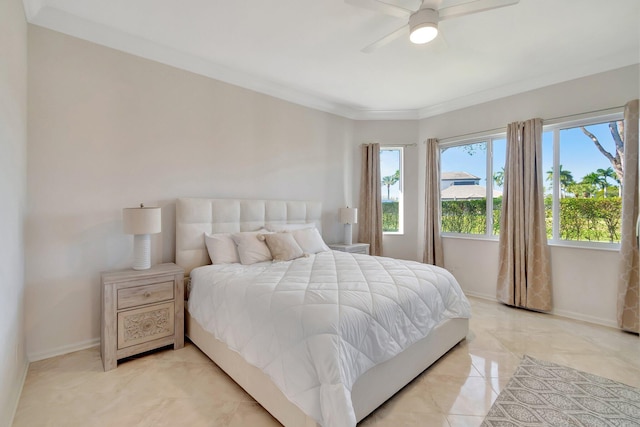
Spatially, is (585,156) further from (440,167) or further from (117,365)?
(117,365)

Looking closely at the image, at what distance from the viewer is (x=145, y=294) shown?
7.50ft

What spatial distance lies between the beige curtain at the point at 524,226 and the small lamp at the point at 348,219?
76.3 inches

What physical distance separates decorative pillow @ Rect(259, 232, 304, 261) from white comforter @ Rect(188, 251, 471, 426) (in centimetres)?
30

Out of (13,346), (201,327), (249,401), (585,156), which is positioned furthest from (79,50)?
(585,156)

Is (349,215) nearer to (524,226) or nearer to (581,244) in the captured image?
(524,226)

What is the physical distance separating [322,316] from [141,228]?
5.66 ft

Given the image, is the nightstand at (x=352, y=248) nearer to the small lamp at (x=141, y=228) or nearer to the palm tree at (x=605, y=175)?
the small lamp at (x=141, y=228)

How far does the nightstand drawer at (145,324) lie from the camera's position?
219 cm

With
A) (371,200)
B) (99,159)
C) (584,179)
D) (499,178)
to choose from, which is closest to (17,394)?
(99,159)

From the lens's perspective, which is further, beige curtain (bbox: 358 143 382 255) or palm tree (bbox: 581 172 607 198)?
beige curtain (bbox: 358 143 382 255)

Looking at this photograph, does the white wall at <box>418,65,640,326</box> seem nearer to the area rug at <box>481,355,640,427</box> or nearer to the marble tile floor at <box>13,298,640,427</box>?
the marble tile floor at <box>13,298,640,427</box>

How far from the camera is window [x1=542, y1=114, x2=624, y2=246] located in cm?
309

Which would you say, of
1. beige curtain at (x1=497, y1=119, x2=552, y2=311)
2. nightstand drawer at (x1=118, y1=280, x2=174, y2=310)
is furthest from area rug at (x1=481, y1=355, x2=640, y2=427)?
nightstand drawer at (x1=118, y1=280, x2=174, y2=310)

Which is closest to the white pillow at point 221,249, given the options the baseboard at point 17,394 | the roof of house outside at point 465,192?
the baseboard at point 17,394
